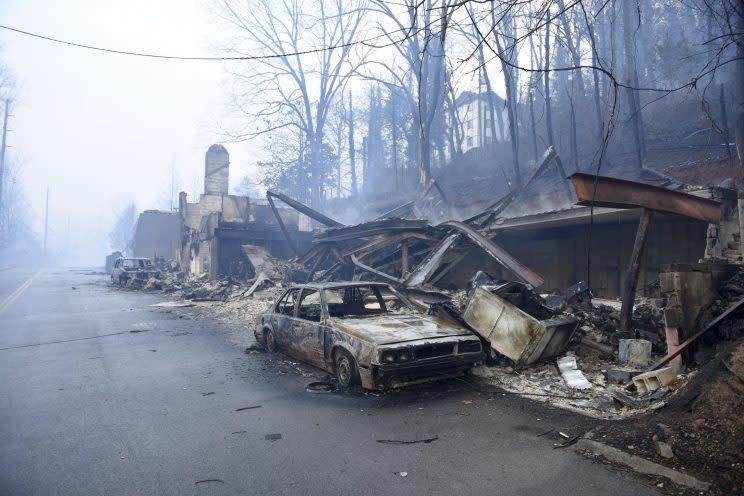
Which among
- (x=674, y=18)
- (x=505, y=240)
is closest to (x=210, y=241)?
(x=505, y=240)

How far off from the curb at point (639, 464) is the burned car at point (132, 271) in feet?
76.2

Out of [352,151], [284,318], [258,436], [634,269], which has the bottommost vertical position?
[258,436]

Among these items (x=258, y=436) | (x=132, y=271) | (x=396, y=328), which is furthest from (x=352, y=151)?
(x=258, y=436)

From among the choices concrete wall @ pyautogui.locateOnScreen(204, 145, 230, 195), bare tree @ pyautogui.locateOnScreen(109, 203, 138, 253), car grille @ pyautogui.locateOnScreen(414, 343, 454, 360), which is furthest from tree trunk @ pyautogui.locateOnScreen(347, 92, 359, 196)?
bare tree @ pyautogui.locateOnScreen(109, 203, 138, 253)

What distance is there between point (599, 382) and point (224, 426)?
4418 mm

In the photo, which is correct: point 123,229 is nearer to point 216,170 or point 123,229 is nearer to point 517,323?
point 216,170

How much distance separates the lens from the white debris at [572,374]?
213 inches

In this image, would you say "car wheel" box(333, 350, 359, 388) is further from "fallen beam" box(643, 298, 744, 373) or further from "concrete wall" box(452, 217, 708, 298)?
"concrete wall" box(452, 217, 708, 298)

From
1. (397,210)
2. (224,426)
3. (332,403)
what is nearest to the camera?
(224,426)

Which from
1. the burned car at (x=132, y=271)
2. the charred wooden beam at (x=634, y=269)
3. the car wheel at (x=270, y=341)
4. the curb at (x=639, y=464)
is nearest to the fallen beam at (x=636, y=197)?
the charred wooden beam at (x=634, y=269)

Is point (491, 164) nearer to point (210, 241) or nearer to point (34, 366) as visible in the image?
point (210, 241)

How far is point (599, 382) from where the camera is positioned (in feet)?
18.2

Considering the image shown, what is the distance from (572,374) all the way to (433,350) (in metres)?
1.90

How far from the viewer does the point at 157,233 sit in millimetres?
41500
